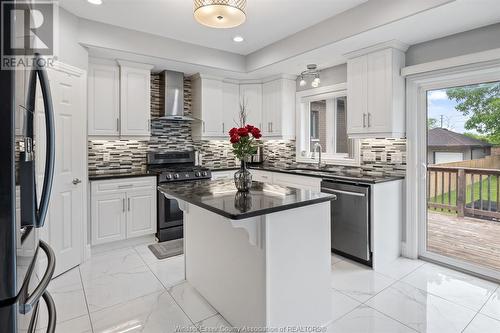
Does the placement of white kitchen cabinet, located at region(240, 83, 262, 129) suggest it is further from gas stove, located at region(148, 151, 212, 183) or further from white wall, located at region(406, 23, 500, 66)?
white wall, located at region(406, 23, 500, 66)

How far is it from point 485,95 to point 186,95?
4.01 metres

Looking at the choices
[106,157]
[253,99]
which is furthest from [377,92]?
[106,157]

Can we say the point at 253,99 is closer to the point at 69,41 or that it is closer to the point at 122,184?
the point at 122,184

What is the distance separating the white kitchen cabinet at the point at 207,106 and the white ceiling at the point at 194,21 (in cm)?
83

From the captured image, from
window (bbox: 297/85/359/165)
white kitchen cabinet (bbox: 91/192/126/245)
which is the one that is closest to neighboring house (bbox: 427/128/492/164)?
window (bbox: 297/85/359/165)

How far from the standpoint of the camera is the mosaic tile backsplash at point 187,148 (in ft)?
12.0

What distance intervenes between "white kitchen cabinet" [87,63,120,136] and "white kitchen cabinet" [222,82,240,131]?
1.72 meters

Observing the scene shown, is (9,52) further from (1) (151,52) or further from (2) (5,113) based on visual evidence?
(1) (151,52)

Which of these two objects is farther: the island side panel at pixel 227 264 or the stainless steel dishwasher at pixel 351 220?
the stainless steel dishwasher at pixel 351 220

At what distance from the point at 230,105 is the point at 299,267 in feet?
11.8

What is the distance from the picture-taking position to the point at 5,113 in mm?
919

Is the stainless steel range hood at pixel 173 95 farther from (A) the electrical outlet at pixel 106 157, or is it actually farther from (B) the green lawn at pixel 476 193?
(B) the green lawn at pixel 476 193

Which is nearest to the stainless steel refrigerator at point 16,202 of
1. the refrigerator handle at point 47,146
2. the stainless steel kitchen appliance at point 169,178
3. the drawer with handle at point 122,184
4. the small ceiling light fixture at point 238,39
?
the refrigerator handle at point 47,146

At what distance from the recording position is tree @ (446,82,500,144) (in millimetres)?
2869
